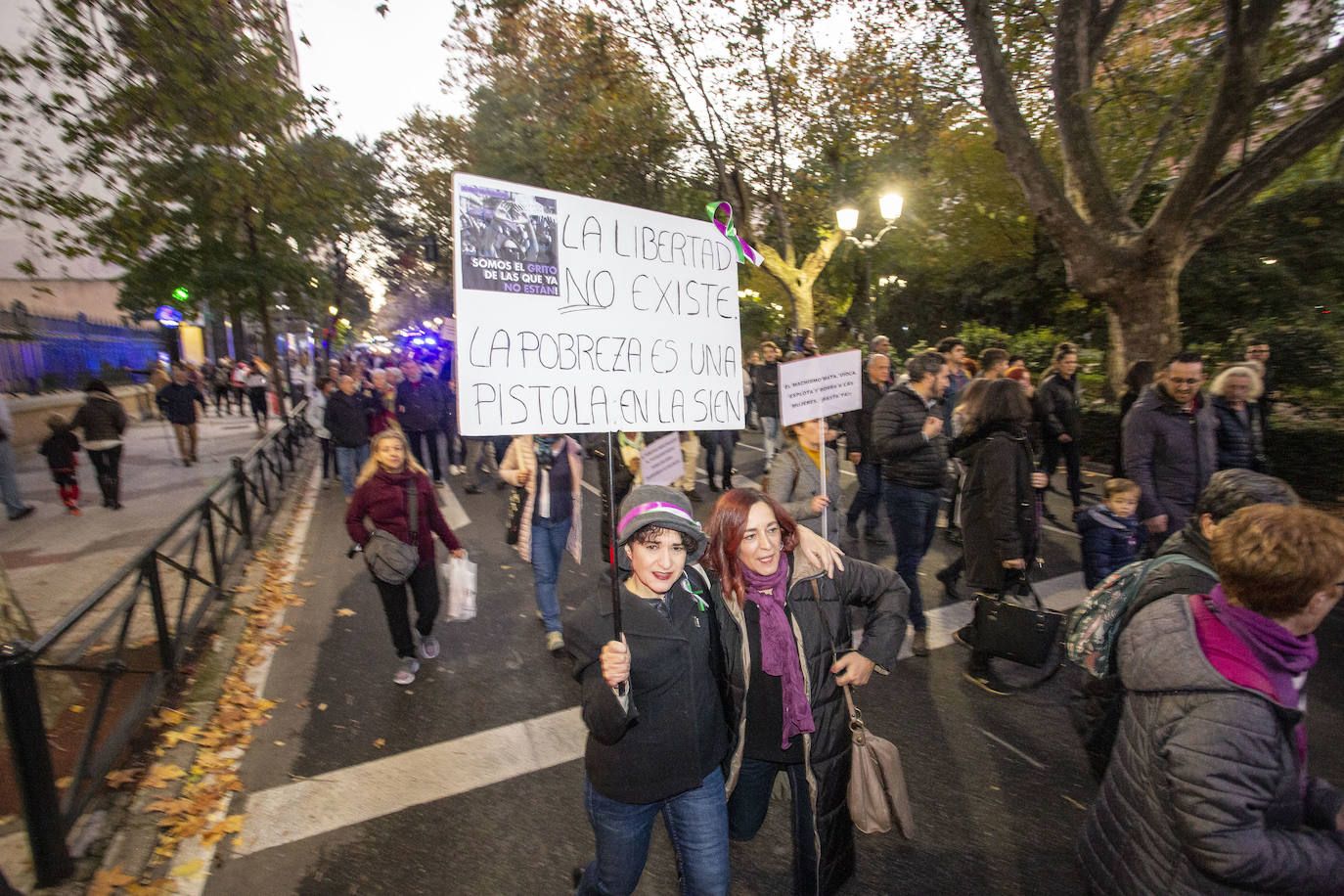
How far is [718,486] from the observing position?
9836 mm

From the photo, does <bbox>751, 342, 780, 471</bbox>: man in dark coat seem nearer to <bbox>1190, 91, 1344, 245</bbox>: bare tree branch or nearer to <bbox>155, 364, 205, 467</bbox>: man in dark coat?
<bbox>1190, 91, 1344, 245</bbox>: bare tree branch

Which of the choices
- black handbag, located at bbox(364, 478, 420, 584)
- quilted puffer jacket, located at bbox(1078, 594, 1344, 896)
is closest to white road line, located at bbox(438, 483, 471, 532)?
black handbag, located at bbox(364, 478, 420, 584)

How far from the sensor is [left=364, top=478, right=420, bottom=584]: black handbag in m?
4.34

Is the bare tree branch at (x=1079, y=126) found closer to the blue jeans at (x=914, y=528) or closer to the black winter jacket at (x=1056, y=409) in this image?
the black winter jacket at (x=1056, y=409)

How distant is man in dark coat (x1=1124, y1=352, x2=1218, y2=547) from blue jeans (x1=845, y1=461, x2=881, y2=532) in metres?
2.50

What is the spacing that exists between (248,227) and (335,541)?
9670 millimetres

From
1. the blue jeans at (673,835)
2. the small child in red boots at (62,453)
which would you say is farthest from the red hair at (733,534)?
the small child in red boots at (62,453)

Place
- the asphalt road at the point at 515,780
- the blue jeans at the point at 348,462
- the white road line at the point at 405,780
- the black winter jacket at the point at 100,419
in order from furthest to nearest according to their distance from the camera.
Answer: the blue jeans at the point at 348,462, the black winter jacket at the point at 100,419, the white road line at the point at 405,780, the asphalt road at the point at 515,780

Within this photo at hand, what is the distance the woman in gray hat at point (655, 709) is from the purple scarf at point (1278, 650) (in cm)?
136

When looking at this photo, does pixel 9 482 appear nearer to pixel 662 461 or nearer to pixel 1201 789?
pixel 662 461

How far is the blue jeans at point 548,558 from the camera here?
193 inches

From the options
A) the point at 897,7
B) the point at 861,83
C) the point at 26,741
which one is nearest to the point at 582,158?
the point at 861,83

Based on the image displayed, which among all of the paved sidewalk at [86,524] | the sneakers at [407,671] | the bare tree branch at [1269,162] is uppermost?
the bare tree branch at [1269,162]

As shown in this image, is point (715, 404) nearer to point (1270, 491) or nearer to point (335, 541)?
point (1270, 491)
